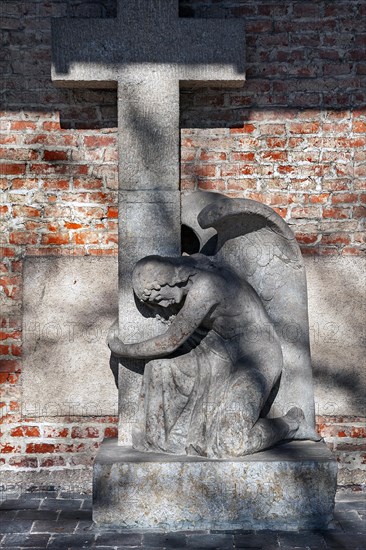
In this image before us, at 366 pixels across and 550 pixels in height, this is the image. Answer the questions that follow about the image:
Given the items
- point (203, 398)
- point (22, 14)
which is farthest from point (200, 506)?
point (22, 14)

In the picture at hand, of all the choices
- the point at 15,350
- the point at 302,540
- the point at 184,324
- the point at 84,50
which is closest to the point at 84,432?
the point at 15,350

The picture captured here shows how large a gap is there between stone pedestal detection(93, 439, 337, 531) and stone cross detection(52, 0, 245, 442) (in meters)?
0.75

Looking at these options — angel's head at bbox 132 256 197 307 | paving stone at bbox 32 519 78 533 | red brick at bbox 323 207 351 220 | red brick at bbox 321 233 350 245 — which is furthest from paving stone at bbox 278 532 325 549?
red brick at bbox 323 207 351 220

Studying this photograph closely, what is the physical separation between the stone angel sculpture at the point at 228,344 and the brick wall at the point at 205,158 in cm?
46

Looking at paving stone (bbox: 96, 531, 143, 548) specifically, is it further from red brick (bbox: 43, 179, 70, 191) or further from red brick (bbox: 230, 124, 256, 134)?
red brick (bbox: 230, 124, 256, 134)

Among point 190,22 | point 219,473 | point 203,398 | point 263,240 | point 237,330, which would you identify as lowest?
point 219,473

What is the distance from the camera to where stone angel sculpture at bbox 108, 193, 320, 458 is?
14.2 feet

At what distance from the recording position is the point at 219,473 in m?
4.22

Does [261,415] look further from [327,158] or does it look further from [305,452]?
[327,158]

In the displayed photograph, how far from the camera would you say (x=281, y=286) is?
468cm

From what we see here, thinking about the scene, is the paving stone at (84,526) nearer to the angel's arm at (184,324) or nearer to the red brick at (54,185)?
the angel's arm at (184,324)

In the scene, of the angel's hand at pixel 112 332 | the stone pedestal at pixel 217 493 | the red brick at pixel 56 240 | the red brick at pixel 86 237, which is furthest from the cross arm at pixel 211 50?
the stone pedestal at pixel 217 493

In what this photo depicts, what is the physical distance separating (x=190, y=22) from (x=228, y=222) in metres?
1.07

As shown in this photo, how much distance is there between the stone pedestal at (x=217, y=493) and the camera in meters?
4.23
